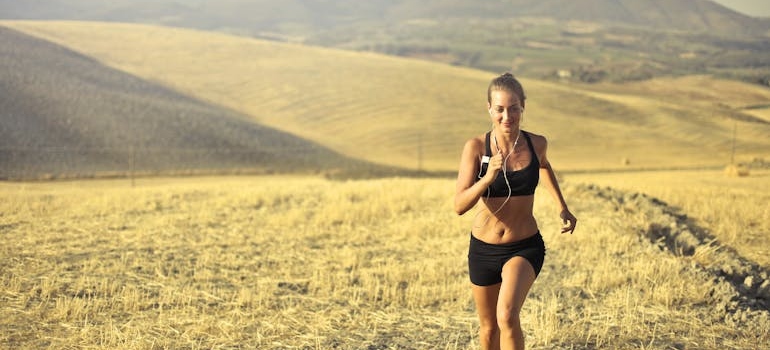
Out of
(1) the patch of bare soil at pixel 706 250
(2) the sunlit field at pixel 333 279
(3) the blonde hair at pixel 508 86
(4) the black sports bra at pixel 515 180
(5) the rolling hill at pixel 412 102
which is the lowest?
(2) the sunlit field at pixel 333 279

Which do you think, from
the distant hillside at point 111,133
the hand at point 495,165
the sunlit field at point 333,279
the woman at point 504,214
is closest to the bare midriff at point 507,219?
the woman at point 504,214

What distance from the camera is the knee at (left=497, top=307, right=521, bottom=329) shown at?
5074 mm

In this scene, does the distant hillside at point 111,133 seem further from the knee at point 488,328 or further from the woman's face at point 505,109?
the woman's face at point 505,109

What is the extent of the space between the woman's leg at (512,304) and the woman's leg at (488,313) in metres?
0.25

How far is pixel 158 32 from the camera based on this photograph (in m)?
80.9

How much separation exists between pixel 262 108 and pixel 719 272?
4738cm

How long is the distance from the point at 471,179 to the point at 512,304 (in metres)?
0.83

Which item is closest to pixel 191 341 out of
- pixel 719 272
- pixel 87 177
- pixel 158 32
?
pixel 719 272

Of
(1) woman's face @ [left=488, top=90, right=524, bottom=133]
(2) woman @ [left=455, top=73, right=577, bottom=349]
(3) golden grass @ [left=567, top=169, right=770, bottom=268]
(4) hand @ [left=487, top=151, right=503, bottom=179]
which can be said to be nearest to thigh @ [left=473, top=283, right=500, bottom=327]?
(2) woman @ [left=455, top=73, right=577, bottom=349]

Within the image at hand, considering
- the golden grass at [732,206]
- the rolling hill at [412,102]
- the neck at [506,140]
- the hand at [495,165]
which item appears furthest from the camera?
the rolling hill at [412,102]

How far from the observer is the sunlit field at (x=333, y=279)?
→ 24.7 ft

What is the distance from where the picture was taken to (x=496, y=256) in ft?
17.6

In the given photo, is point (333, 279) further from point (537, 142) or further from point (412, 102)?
point (412, 102)

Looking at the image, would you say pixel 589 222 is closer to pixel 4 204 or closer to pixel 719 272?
pixel 719 272
